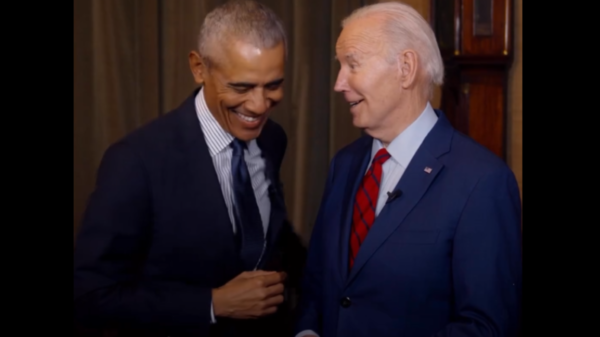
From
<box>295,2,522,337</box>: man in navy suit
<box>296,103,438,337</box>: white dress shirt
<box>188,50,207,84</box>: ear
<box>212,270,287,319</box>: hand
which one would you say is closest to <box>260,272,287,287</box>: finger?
<box>212,270,287,319</box>: hand

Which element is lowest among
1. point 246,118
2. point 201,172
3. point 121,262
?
point 121,262

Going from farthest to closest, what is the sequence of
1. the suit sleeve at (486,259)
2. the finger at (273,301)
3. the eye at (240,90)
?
the finger at (273,301) → the eye at (240,90) → the suit sleeve at (486,259)

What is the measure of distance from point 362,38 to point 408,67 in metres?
0.13

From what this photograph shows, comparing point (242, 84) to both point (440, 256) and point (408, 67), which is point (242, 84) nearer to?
point (408, 67)

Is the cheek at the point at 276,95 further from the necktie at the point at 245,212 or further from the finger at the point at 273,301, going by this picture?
the finger at the point at 273,301

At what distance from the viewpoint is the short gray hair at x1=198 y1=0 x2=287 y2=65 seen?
5.29ft

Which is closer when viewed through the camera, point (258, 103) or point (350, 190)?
point (258, 103)

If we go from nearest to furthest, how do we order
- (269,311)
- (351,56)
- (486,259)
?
(486,259), (351,56), (269,311)

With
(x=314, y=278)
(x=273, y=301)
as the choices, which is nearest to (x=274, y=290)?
(x=273, y=301)

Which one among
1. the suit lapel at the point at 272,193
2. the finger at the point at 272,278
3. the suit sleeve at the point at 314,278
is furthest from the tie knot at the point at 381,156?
the finger at the point at 272,278

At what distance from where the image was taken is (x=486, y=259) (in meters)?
1.53

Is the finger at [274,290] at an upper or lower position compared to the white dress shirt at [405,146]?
lower

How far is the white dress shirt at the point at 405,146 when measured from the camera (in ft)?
5.49
